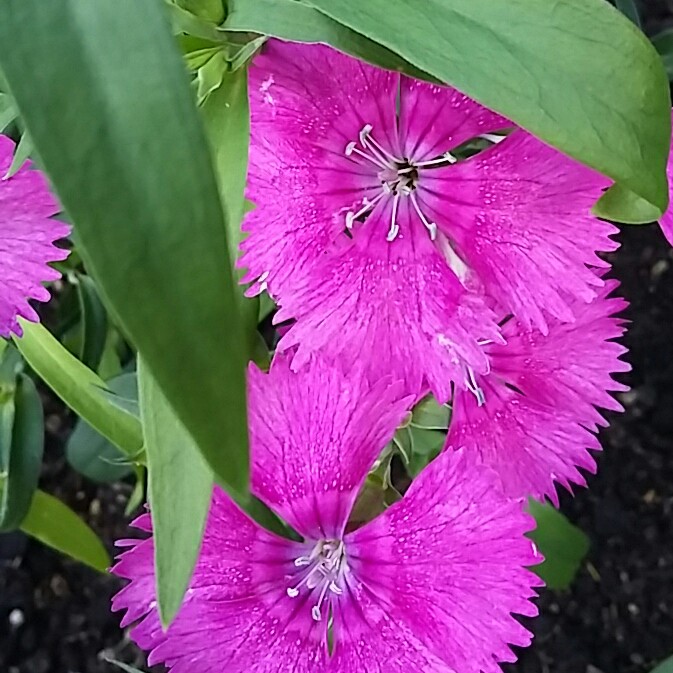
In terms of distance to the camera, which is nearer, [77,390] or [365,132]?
[365,132]

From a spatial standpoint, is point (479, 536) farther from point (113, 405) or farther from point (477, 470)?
point (113, 405)

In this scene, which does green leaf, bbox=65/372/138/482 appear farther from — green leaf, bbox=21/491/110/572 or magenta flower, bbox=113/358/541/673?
magenta flower, bbox=113/358/541/673

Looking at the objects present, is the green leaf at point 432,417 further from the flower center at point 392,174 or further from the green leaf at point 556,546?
the green leaf at point 556,546

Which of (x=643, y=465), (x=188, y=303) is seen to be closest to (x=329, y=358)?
(x=188, y=303)

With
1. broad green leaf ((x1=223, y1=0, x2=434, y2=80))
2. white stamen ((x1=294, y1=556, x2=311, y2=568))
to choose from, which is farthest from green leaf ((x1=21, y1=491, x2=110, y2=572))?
broad green leaf ((x1=223, y1=0, x2=434, y2=80))

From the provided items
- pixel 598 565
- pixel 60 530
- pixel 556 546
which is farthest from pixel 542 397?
pixel 598 565

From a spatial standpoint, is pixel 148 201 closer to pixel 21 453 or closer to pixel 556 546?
pixel 21 453

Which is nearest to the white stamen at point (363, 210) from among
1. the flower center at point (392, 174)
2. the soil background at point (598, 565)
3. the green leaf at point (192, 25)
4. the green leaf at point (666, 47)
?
the flower center at point (392, 174)

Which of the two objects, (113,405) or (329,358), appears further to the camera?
(113,405)

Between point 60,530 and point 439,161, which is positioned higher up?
point 439,161
